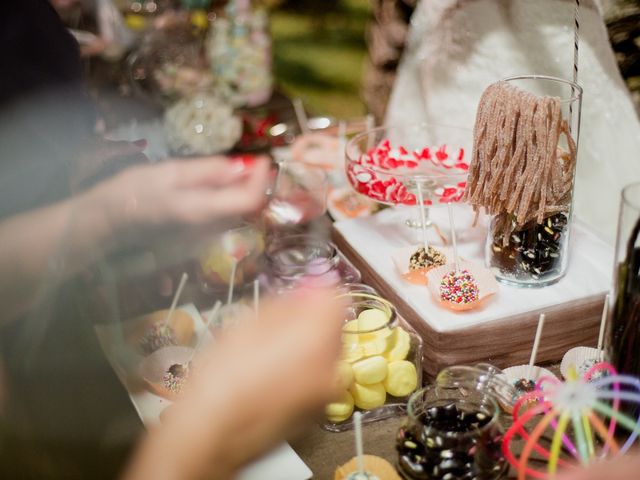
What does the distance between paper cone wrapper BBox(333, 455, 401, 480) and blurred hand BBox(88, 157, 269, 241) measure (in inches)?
14.6

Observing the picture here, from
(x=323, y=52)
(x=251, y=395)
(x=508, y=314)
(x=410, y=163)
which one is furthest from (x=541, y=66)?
(x=323, y=52)

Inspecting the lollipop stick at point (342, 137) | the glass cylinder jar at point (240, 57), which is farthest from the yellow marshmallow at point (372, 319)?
the glass cylinder jar at point (240, 57)

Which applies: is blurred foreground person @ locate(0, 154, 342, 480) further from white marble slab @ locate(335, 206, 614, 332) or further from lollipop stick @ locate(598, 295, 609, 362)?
lollipop stick @ locate(598, 295, 609, 362)

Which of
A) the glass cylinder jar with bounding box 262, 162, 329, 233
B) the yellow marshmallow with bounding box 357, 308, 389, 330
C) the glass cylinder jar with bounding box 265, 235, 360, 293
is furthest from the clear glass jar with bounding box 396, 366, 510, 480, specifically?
the glass cylinder jar with bounding box 262, 162, 329, 233

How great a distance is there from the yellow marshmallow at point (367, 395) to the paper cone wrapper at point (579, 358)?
0.30 metres

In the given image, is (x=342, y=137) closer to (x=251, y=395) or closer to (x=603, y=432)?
(x=603, y=432)

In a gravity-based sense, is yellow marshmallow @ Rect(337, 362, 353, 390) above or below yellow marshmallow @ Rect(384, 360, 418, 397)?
above

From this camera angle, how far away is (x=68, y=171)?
115 centimetres

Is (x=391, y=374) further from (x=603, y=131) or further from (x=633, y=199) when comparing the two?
(x=603, y=131)

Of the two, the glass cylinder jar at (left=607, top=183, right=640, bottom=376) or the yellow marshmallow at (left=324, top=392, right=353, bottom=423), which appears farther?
the yellow marshmallow at (left=324, top=392, right=353, bottom=423)

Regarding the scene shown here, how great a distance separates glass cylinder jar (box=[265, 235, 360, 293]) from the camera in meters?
1.32

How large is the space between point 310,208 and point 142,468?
1.07 m

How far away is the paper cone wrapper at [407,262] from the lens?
122 cm

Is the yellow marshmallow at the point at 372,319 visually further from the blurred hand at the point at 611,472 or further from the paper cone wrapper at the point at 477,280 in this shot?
the blurred hand at the point at 611,472
